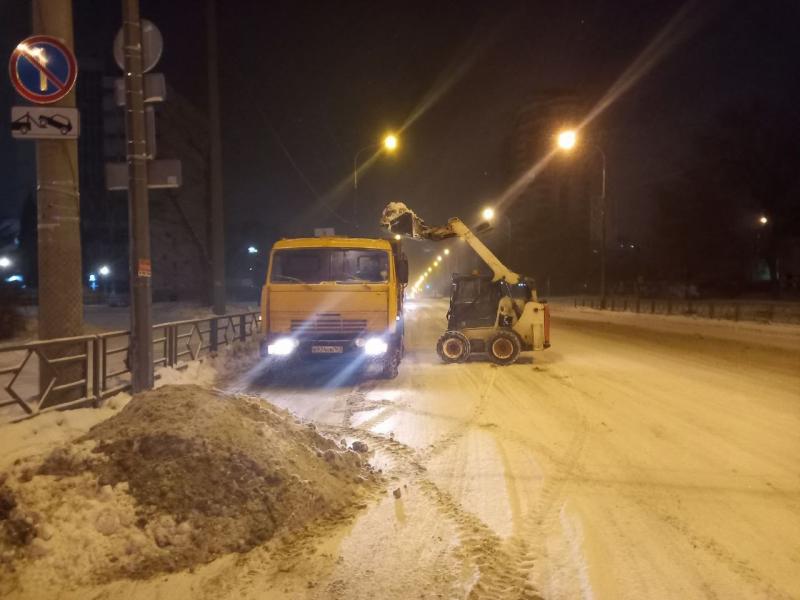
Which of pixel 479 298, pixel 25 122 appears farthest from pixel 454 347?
pixel 25 122

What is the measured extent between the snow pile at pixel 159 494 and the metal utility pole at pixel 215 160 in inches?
550

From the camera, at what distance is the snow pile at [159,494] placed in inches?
163

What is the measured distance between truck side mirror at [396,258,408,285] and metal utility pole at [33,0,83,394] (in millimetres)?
6424

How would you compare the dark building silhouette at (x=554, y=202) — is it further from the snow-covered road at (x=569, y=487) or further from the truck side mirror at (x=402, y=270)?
the snow-covered road at (x=569, y=487)

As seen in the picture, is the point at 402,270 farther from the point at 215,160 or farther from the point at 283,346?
the point at 215,160

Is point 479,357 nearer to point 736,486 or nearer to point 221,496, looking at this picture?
point 736,486

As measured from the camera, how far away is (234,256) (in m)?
75.5

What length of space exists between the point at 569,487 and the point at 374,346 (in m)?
6.83

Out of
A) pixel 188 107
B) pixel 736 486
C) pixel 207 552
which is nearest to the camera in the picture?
pixel 207 552

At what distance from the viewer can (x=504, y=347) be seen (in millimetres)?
15250

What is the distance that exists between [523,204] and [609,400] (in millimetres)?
103148

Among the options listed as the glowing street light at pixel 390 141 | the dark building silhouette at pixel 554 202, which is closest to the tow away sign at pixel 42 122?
the glowing street light at pixel 390 141

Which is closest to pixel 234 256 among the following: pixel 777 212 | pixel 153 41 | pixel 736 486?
pixel 777 212

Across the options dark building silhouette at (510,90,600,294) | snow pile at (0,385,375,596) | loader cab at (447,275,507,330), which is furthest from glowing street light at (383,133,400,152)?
dark building silhouette at (510,90,600,294)
